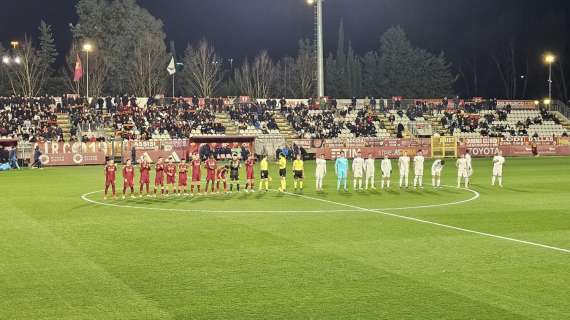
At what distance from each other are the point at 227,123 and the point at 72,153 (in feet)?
52.6

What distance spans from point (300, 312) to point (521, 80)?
354 ft

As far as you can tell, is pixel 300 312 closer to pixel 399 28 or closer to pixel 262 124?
pixel 262 124

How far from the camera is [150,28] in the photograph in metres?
89.6

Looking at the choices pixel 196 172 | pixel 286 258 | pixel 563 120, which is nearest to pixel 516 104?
pixel 563 120

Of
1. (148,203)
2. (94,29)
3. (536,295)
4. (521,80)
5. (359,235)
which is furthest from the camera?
(521,80)

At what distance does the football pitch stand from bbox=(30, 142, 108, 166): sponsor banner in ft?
76.8

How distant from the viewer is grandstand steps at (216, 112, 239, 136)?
195ft

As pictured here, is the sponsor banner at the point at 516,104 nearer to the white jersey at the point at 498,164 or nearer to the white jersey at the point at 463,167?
the white jersey at the point at 498,164

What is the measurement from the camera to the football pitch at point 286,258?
33.6ft

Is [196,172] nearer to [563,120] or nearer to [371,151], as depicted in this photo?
[371,151]

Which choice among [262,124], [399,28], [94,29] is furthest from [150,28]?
[399,28]

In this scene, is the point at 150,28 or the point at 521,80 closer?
the point at 150,28

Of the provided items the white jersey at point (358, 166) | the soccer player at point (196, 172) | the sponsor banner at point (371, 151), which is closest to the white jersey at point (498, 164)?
→ the white jersey at point (358, 166)

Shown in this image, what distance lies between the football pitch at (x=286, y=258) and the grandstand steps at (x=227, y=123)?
33.9m
